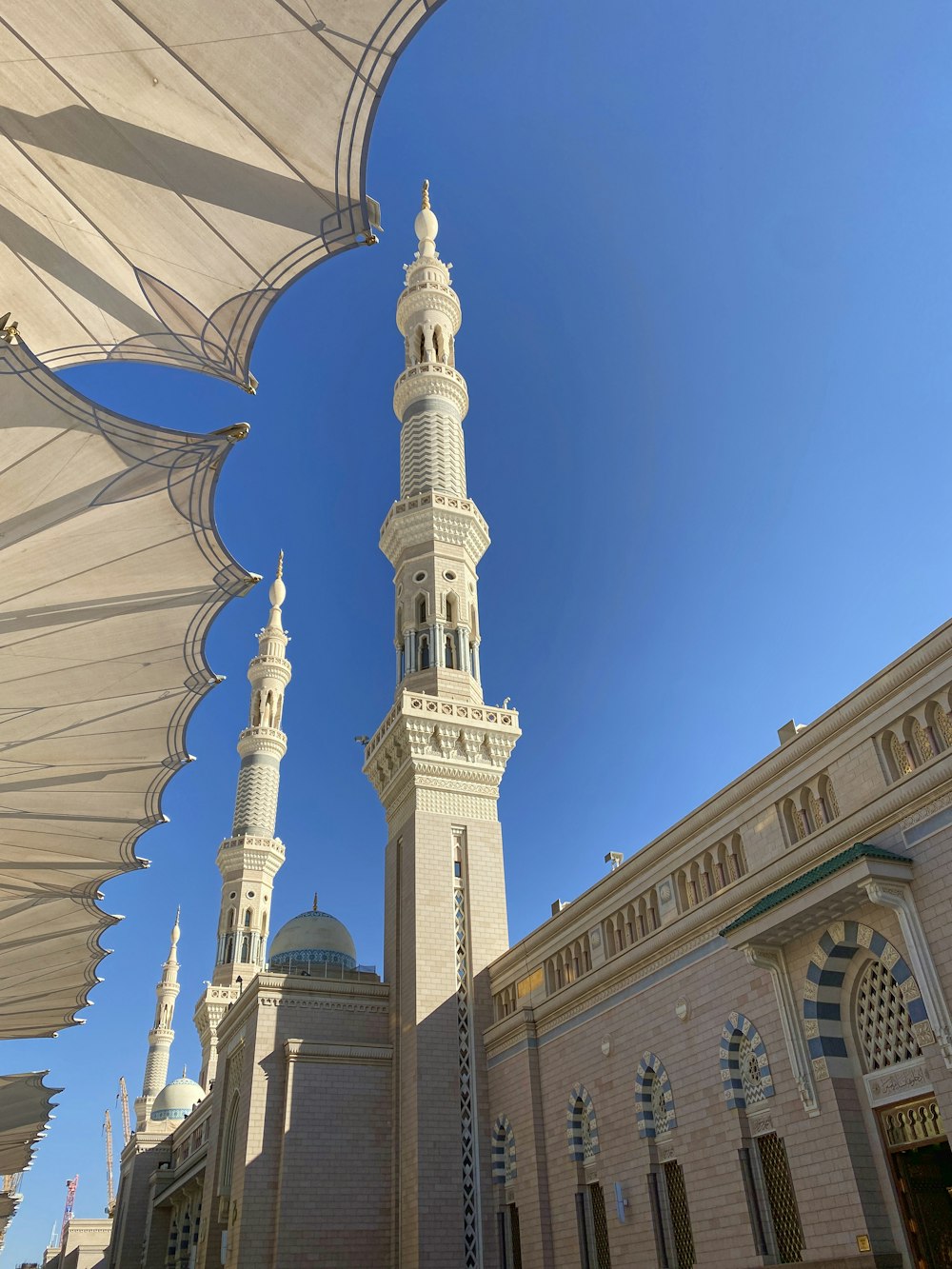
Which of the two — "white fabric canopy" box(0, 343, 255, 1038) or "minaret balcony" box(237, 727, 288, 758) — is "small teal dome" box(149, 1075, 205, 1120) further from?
"white fabric canopy" box(0, 343, 255, 1038)

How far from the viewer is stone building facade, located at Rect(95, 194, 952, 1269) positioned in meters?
11.7

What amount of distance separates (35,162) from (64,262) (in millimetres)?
774

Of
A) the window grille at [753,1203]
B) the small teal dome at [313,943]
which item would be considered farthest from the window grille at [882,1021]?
the small teal dome at [313,943]

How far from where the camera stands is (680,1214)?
14750mm

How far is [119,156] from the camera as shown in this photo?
7.48 meters

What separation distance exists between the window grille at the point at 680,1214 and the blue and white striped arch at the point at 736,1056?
74.1 inches

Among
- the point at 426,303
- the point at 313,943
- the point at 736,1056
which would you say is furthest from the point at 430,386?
the point at 736,1056

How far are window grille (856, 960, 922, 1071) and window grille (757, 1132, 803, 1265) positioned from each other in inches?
76.1

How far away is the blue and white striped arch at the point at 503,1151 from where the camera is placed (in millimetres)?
19547

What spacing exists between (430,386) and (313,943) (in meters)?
17.0

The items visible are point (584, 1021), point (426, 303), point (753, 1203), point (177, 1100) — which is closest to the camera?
point (753, 1203)

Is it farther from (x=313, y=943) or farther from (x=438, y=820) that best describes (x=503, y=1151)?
(x=313, y=943)

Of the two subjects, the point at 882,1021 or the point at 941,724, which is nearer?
the point at 882,1021

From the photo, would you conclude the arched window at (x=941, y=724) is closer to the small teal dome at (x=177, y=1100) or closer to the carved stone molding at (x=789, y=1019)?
the carved stone molding at (x=789, y=1019)
